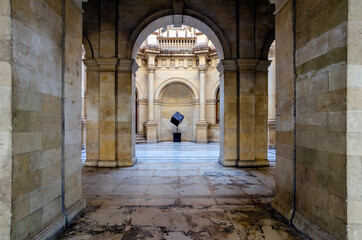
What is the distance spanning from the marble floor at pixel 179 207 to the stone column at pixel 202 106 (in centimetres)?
898

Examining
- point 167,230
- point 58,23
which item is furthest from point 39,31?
point 167,230

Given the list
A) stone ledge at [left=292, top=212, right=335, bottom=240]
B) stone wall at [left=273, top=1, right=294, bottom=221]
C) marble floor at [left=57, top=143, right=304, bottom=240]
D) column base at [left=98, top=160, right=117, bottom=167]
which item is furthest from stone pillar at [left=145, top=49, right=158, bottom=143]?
stone ledge at [left=292, top=212, right=335, bottom=240]

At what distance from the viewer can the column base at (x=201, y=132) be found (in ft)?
47.8

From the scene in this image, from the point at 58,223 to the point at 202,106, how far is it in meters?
13.2

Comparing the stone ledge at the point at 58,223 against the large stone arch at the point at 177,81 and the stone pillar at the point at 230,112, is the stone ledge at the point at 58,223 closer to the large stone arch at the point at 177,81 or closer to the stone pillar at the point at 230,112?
the stone pillar at the point at 230,112

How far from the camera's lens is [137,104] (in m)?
15.6

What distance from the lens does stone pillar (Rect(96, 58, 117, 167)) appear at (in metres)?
6.40

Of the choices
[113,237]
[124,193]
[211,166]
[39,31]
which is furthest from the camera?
[211,166]

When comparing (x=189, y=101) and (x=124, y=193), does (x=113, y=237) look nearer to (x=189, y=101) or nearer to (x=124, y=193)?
(x=124, y=193)

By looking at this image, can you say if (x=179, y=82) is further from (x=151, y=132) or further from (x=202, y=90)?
(x=151, y=132)

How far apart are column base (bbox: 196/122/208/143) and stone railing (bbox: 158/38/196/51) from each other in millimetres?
6643

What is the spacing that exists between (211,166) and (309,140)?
4.25 m

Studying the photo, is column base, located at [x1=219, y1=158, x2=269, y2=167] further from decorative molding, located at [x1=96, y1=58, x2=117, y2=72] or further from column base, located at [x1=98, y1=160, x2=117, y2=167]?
decorative molding, located at [x1=96, y1=58, x2=117, y2=72]

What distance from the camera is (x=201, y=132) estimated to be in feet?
48.0
